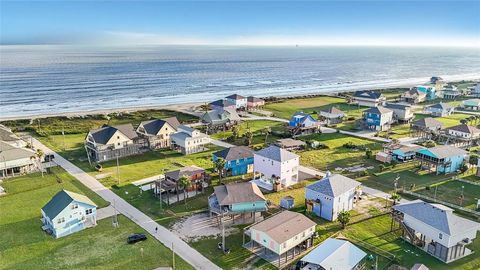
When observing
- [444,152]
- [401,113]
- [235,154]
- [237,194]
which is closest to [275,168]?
[235,154]

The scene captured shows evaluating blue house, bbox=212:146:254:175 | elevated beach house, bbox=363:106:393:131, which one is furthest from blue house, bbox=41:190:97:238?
elevated beach house, bbox=363:106:393:131

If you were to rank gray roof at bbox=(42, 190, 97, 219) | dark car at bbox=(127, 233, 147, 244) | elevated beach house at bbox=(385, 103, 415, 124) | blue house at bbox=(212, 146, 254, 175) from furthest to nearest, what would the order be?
1. elevated beach house at bbox=(385, 103, 415, 124)
2. blue house at bbox=(212, 146, 254, 175)
3. gray roof at bbox=(42, 190, 97, 219)
4. dark car at bbox=(127, 233, 147, 244)

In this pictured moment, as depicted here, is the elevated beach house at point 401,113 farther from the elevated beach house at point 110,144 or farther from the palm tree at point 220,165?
the elevated beach house at point 110,144

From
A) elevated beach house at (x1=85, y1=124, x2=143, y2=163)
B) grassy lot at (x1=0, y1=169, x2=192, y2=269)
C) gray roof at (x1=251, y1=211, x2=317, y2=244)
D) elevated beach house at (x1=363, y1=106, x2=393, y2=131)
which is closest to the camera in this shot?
grassy lot at (x1=0, y1=169, x2=192, y2=269)

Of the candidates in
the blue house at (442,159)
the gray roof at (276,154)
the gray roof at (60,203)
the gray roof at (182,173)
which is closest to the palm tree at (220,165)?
the gray roof at (182,173)

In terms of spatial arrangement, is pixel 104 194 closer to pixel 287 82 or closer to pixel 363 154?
pixel 363 154

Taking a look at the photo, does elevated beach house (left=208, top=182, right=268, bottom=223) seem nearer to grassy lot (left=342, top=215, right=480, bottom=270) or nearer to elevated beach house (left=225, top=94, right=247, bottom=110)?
grassy lot (left=342, top=215, right=480, bottom=270)
